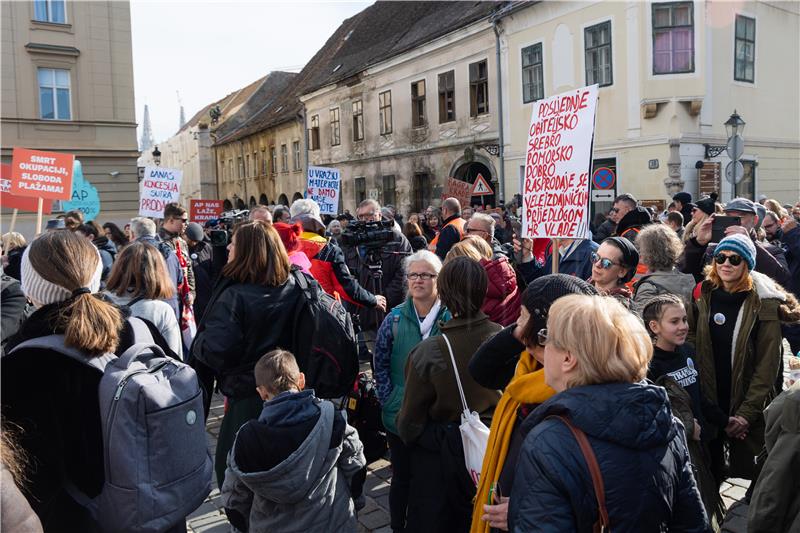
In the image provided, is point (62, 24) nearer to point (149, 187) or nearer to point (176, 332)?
point (149, 187)

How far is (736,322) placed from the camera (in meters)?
3.84

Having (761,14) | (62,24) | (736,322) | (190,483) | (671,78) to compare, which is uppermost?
(62,24)

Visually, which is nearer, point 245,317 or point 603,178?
point 245,317

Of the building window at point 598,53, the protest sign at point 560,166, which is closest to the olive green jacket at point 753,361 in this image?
the protest sign at point 560,166

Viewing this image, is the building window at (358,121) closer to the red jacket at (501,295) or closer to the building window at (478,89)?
the building window at (478,89)

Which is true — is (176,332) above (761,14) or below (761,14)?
below

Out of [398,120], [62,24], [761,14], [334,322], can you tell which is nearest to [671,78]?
[761,14]

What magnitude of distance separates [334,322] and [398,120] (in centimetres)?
2228

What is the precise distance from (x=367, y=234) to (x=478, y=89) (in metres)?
16.5

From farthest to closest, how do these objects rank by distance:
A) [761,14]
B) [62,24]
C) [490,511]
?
[62,24], [761,14], [490,511]

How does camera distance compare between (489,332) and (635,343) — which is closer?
(635,343)

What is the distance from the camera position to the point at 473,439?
2807mm

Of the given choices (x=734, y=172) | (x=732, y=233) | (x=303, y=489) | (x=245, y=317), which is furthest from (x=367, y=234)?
(x=734, y=172)

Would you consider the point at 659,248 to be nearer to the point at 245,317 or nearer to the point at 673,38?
the point at 245,317
